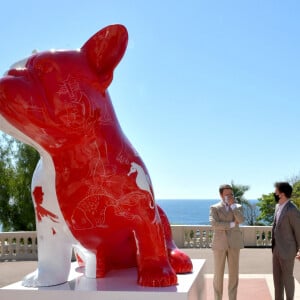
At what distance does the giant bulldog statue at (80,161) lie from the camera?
8.55 feet

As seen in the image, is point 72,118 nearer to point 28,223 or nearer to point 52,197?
point 52,197

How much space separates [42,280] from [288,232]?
284 cm

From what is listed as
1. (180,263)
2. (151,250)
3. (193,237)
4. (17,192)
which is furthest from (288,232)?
(17,192)

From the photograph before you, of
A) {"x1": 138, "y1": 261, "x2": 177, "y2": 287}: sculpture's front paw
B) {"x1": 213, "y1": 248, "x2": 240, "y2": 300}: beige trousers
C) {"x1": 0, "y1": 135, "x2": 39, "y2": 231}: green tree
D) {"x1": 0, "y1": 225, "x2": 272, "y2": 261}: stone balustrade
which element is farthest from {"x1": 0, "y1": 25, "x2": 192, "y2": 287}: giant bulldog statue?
{"x1": 0, "y1": 135, "x2": 39, "y2": 231}: green tree

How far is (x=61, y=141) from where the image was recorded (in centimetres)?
268

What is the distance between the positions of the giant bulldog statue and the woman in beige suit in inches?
82.3

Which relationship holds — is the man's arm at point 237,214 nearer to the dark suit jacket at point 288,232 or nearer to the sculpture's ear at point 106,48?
the dark suit jacket at point 288,232

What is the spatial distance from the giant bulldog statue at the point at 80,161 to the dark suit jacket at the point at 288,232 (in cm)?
224

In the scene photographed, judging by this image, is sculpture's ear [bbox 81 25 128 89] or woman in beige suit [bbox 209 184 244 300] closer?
sculpture's ear [bbox 81 25 128 89]

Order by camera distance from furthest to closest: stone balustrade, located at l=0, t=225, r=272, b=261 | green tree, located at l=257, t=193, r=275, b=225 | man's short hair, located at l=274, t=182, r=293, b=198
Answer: green tree, located at l=257, t=193, r=275, b=225, stone balustrade, located at l=0, t=225, r=272, b=261, man's short hair, located at l=274, t=182, r=293, b=198

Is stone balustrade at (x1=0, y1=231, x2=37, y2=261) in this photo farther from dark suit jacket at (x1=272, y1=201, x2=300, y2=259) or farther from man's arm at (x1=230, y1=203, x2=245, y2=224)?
dark suit jacket at (x1=272, y1=201, x2=300, y2=259)

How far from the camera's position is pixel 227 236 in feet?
15.9

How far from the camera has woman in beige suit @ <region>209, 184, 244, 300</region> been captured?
4828 millimetres

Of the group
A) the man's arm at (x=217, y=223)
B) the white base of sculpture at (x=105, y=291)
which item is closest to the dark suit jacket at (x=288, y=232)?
the man's arm at (x=217, y=223)
